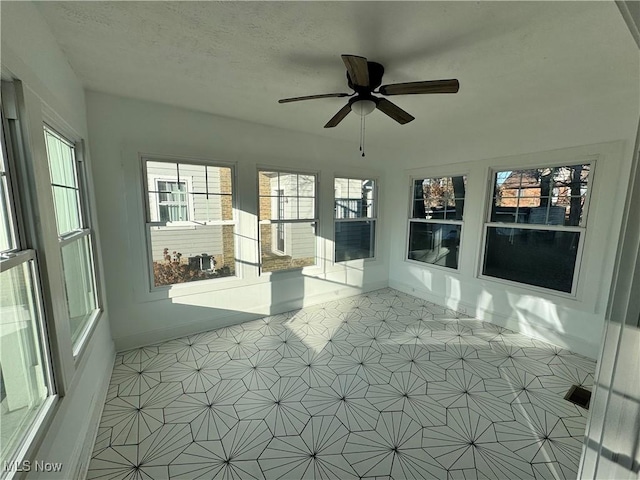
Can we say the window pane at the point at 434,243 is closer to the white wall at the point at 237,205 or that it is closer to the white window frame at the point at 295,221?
the white wall at the point at 237,205

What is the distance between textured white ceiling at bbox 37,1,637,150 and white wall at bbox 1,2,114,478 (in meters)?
0.19

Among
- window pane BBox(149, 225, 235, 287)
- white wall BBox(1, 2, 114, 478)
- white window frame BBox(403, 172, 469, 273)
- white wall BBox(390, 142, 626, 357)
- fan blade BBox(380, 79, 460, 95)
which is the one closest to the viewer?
white wall BBox(1, 2, 114, 478)

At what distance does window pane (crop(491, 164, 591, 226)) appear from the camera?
2.79 m

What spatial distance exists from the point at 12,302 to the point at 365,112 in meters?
2.29

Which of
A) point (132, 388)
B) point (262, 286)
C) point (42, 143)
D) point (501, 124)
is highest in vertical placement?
point (501, 124)

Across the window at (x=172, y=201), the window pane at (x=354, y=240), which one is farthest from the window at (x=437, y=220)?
the window at (x=172, y=201)

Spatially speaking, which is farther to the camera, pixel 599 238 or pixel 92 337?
pixel 599 238

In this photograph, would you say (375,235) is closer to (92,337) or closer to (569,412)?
(569,412)

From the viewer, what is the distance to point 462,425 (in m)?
1.92

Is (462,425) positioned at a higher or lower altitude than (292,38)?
lower

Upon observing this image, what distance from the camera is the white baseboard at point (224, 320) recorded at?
2.85 metres

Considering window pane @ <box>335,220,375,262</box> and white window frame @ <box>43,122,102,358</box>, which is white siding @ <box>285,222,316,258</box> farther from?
white window frame @ <box>43,122,102,358</box>

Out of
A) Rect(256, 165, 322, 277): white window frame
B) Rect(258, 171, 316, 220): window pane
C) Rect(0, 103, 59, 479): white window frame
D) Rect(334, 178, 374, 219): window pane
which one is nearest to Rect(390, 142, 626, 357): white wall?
Rect(334, 178, 374, 219): window pane

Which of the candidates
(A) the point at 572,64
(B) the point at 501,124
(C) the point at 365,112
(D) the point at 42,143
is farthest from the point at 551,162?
(D) the point at 42,143
